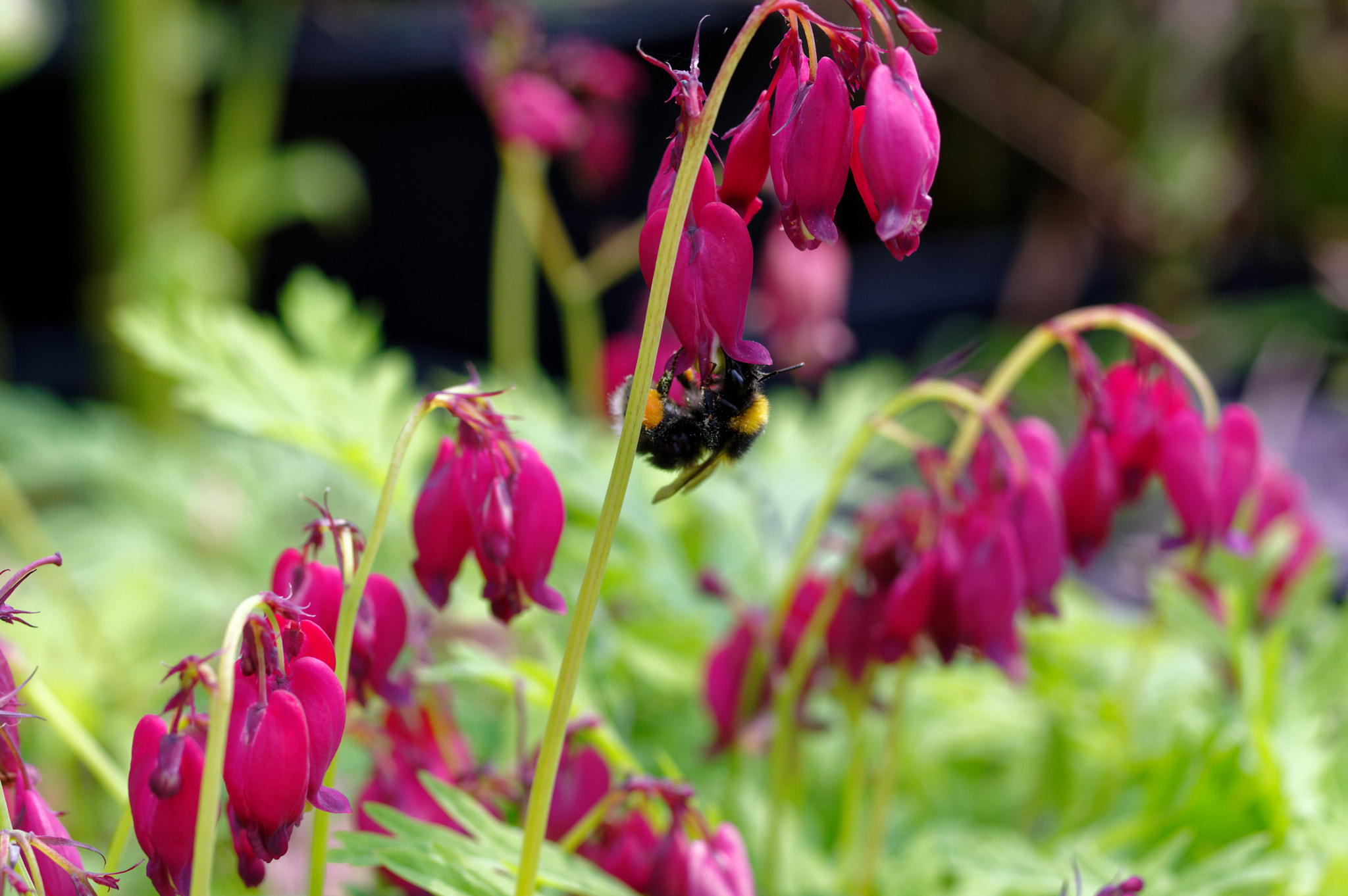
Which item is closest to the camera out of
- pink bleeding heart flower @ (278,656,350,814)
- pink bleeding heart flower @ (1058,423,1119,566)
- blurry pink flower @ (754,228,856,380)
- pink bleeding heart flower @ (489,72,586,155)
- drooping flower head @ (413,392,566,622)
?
pink bleeding heart flower @ (278,656,350,814)

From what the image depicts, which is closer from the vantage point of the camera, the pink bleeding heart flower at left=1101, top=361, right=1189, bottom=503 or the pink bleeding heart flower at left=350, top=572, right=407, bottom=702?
the pink bleeding heart flower at left=350, top=572, right=407, bottom=702

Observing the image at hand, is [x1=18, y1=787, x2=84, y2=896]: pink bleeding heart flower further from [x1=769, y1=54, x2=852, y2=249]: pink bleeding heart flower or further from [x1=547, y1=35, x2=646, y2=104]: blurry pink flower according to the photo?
[x1=547, y1=35, x2=646, y2=104]: blurry pink flower

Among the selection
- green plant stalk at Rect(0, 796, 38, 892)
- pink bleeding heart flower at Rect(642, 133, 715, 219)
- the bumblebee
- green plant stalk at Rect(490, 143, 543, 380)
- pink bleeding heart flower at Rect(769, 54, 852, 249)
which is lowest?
green plant stalk at Rect(490, 143, 543, 380)

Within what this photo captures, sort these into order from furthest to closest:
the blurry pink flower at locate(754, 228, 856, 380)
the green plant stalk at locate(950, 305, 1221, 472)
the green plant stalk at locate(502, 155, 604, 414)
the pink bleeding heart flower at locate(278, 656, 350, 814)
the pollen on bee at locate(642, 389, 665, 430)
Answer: the blurry pink flower at locate(754, 228, 856, 380), the green plant stalk at locate(502, 155, 604, 414), the green plant stalk at locate(950, 305, 1221, 472), the pollen on bee at locate(642, 389, 665, 430), the pink bleeding heart flower at locate(278, 656, 350, 814)

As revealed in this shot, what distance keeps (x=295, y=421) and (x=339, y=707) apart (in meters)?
0.89

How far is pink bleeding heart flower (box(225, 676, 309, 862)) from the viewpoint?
2.49ft

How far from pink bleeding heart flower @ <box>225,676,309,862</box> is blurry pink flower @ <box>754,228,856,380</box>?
2056 mm

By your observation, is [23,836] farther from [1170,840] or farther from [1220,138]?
[1220,138]

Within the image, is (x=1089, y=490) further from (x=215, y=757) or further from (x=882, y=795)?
(x=215, y=757)

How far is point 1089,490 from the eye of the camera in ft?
4.30

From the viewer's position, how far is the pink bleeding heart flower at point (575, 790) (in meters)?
1.25

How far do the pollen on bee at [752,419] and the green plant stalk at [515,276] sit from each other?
4.26ft

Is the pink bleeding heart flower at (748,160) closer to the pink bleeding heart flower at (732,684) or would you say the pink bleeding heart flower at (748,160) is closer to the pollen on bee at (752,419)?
the pollen on bee at (752,419)

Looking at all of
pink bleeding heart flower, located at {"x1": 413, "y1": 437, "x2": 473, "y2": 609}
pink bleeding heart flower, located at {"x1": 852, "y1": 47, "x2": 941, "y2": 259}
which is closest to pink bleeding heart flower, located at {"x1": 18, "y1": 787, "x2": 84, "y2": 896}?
pink bleeding heart flower, located at {"x1": 413, "y1": 437, "x2": 473, "y2": 609}
